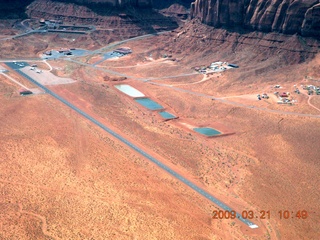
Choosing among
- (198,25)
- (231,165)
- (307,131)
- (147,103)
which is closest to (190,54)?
(198,25)

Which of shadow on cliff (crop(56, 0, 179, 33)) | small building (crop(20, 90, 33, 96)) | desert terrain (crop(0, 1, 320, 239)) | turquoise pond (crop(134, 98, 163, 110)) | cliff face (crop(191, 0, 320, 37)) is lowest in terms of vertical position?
turquoise pond (crop(134, 98, 163, 110))

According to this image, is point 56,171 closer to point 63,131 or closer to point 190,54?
point 63,131

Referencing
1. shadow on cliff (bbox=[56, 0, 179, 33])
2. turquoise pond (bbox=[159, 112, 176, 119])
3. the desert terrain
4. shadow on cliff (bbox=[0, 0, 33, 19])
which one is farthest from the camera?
shadow on cliff (bbox=[56, 0, 179, 33])

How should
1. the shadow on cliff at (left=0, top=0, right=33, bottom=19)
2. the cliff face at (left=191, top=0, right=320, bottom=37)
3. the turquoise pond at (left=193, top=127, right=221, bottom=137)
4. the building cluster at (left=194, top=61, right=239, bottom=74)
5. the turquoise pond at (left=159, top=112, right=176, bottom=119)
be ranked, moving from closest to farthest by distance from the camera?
the turquoise pond at (left=193, top=127, right=221, bottom=137), the turquoise pond at (left=159, top=112, right=176, bottom=119), the cliff face at (left=191, top=0, right=320, bottom=37), the building cluster at (left=194, top=61, right=239, bottom=74), the shadow on cliff at (left=0, top=0, right=33, bottom=19)

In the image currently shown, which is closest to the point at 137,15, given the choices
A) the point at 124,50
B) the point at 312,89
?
the point at 124,50

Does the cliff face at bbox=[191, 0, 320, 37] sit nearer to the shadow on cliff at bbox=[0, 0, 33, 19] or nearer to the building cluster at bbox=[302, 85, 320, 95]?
the building cluster at bbox=[302, 85, 320, 95]

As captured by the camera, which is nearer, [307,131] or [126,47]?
[307,131]

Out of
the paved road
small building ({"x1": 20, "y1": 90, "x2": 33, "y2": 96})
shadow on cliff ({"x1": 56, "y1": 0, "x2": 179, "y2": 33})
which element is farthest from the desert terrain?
shadow on cliff ({"x1": 56, "y1": 0, "x2": 179, "y2": 33})
